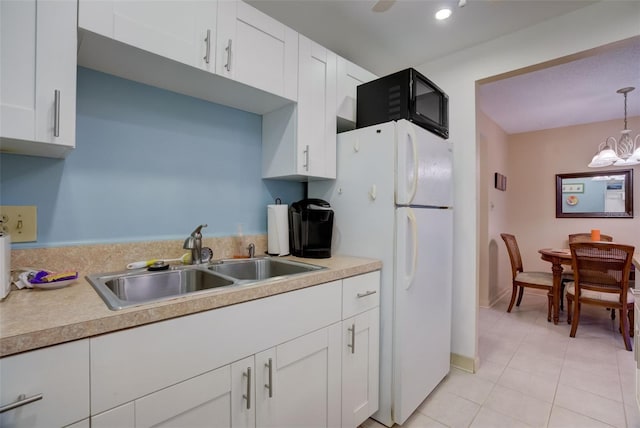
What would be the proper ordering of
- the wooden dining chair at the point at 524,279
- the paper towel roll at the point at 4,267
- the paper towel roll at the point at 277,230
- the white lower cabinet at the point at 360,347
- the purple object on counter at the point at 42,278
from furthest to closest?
the wooden dining chair at the point at 524,279
the paper towel roll at the point at 277,230
the white lower cabinet at the point at 360,347
the purple object on counter at the point at 42,278
the paper towel roll at the point at 4,267

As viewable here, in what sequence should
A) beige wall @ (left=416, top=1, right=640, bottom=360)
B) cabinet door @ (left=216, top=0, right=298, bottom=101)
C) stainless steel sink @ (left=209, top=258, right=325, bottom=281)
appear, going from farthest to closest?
beige wall @ (left=416, top=1, right=640, bottom=360), stainless steel sink @ (left=209, top=258, right=325, bottom=281), cabinet door @ (left=216, top=0, right=298, bottom=101)

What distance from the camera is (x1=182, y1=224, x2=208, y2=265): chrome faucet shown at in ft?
4.72

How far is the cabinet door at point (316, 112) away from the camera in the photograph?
168 centimetres

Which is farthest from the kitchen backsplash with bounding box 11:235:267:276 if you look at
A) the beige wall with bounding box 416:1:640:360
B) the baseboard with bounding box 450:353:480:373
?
the baseboard with bounding box 450:353:480:373

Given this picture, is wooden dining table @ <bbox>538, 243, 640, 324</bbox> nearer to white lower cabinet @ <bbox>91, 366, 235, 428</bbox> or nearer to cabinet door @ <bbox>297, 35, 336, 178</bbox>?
cabinet door @ <bbox>297, 35, 336, 178</bbox>

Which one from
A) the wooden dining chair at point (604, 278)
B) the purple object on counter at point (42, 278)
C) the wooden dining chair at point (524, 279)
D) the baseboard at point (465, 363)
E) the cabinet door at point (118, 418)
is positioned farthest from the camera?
the wooden dining chair at point (524, 279)

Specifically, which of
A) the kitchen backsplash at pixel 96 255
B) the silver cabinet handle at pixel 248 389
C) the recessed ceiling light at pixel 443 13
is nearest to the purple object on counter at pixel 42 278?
the kitchen backsplash at pixel 96 255

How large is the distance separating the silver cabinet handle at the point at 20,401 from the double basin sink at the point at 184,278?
0.94 ft

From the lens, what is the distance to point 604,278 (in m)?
2.81

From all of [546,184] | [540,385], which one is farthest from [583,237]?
[540,385]

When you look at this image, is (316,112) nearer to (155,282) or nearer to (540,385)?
(155,282)

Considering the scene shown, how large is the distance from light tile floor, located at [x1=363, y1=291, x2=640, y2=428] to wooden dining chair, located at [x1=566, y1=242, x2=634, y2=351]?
285mm

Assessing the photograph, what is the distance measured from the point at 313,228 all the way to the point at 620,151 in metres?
4.66

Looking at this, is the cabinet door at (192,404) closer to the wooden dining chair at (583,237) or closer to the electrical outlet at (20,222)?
the electrical outlet at (20,222)
